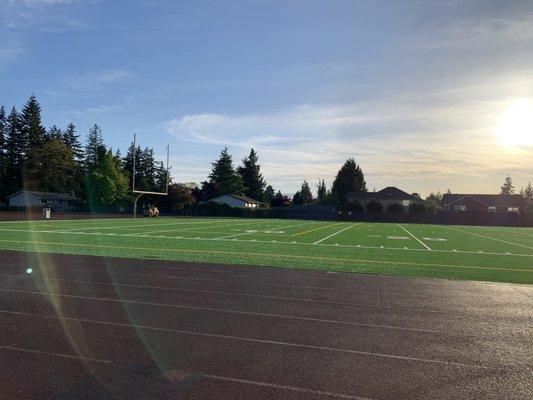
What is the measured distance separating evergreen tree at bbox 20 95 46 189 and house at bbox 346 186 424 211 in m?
59.3

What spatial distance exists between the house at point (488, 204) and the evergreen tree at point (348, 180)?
2210cm

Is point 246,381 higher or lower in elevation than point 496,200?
lower

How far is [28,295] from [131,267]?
3.96 m

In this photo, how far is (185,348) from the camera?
5.87 meters

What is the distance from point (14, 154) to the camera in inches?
3425

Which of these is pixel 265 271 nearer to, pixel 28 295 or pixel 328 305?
pixel 328 305

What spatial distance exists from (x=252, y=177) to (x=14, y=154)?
2030 inches

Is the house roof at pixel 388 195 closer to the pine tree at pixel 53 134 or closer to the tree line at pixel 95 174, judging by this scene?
the tree line at pixel 95 174

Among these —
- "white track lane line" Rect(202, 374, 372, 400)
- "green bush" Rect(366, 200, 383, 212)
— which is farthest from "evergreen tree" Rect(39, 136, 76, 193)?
"white track lane line" Rect(202, 374, 372, 400)

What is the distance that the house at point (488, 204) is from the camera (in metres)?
90.1

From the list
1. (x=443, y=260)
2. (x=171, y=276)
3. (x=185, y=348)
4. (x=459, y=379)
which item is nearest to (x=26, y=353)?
(x=185, y=348)

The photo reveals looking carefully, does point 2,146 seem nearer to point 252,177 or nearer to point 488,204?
point 252,177

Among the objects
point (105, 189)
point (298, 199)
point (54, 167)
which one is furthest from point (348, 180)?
point (54, 167)

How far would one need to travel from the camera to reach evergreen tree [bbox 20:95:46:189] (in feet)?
278
